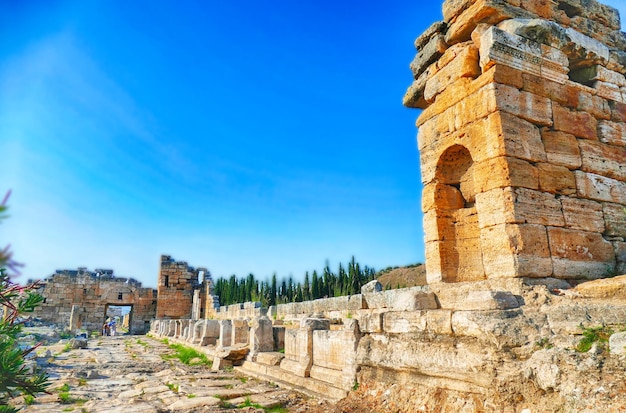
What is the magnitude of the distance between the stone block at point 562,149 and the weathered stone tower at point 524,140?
0.06 feet

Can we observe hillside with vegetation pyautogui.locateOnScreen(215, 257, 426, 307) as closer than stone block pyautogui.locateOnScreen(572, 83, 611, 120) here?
No

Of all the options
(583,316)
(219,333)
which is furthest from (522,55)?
(219,333)

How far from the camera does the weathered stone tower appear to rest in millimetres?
5277

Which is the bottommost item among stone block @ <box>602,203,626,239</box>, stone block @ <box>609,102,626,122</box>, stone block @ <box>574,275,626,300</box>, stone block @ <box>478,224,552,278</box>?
stone block @ <box>574,275,626,300</box>

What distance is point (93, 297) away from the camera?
2873 cm

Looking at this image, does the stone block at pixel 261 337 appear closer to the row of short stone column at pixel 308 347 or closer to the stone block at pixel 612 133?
the row of short stone column at pixel 308 347

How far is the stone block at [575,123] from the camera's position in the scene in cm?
589

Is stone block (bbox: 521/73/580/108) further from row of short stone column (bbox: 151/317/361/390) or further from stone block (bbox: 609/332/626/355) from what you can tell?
row of short stone column (bbox: 151/317/361/390)

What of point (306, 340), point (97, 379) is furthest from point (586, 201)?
point (97, 379)

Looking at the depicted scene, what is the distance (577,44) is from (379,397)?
18.6ft

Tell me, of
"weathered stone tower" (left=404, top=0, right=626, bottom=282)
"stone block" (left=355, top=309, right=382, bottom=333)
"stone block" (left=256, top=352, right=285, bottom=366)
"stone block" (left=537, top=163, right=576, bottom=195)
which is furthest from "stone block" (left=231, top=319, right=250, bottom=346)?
"stone block" (left=537, top=163, right=576, bottom=195)

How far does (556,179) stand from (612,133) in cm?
157

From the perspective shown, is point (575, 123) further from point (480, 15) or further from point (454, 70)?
point (480, 15)

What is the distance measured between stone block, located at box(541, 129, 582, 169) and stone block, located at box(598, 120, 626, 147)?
652mm
